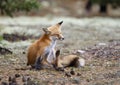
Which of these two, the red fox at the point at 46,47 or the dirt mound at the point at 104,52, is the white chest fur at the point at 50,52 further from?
the dirt mound at the point at 104,52

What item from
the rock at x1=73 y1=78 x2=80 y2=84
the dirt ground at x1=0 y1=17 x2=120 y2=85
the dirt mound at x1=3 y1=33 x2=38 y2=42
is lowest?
the rock at x1=73 y1=78 x2=80 y2=84

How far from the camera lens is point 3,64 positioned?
12.6 metres

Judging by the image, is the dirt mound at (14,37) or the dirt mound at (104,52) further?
the dirt mound at (14,37)

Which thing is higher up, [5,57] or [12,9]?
[12,9]

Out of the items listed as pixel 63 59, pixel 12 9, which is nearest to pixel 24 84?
pixel 63 59

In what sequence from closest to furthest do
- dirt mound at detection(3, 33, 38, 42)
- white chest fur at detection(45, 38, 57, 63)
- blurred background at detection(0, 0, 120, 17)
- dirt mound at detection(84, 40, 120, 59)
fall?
white chest fur at detection(45, 38, 57, 63) < dirt mound at detection(84, 40, 120, 59) < dirt mound at detection(3, 33, 38, 42) < blurred background at detection(0, 0, 120, 17)

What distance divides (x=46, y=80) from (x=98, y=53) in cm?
406

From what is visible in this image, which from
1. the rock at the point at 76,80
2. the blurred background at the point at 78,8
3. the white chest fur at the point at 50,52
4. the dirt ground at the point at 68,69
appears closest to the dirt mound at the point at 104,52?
the dirt ground at the point at 68,69

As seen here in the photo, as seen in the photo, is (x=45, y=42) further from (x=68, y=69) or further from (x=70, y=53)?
(x=70, y=53)

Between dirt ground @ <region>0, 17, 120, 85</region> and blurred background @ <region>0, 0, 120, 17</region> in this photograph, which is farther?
blurred background @ <region>0, 0, 120, 17</region>

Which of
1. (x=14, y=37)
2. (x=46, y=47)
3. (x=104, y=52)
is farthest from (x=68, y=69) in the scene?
(x=14, y=37)

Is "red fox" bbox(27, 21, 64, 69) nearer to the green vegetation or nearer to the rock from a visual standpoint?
the rock

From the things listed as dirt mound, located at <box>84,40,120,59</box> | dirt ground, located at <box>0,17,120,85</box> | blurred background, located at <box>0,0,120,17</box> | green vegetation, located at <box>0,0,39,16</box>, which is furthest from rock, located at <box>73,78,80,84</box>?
blurred background, located at <box>0,0,120,17</box>

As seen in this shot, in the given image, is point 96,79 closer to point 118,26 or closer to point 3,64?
point 3,64
